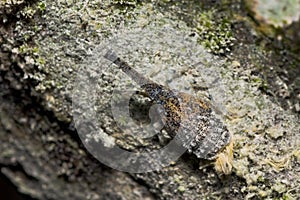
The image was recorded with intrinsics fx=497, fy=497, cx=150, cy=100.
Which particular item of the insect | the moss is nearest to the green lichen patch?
the insect

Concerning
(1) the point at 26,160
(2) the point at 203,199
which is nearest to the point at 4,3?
(1) the point at 26,160

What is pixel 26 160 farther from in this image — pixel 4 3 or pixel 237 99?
pixel 237 99

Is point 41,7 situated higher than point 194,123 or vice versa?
point 41,7

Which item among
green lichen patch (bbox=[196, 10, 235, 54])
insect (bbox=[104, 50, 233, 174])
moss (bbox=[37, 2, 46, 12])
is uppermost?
moss (bbox=[37, 2, 46, 12])

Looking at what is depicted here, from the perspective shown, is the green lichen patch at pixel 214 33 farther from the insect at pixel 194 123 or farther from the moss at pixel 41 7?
the moss at pixel 41 7

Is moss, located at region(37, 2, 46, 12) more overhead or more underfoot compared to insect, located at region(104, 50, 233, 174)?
more overhead

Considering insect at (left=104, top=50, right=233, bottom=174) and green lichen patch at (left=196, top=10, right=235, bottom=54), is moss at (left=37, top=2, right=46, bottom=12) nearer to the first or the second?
insect at (left=104, top=50, right=233, bottom=174)

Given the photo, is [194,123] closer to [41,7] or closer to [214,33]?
[214,33]

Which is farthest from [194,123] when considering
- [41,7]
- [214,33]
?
[41,7]
